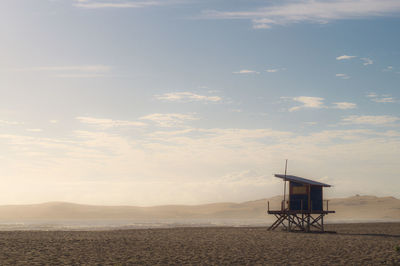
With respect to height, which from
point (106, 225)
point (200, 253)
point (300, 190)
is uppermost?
point (300, 190)

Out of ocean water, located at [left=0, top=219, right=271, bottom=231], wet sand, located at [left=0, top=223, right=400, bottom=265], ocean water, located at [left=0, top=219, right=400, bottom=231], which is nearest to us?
wet sand, located at [left=0, top=223, right=400, bottom=265]

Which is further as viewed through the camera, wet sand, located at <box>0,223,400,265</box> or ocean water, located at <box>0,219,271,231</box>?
ocean water, located at <box>0,219,271,231</box>

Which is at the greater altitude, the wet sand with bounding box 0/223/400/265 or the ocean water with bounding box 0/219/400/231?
the wet sand with bounding box 0/223/400/265

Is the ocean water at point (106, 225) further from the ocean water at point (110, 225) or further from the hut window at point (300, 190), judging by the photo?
the hut window at point (300, 190)

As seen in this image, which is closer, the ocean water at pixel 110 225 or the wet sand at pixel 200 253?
the wet sand at pixel 200 253

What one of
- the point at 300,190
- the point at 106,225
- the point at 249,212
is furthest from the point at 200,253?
the point at 249,212

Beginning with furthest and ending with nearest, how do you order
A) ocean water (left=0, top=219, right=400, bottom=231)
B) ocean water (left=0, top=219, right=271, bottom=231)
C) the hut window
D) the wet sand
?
ocean water (left=0, top=219, right=271, bottom=231), ocean water (left=0, top=219, right=400, bottom=231), the hut window, the wet sand

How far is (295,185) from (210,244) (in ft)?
49.2

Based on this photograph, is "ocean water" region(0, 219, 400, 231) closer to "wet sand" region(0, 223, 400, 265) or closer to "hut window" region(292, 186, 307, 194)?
"hut window" region(292, 186, 307, 194)

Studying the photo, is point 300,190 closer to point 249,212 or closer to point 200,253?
point 200,253

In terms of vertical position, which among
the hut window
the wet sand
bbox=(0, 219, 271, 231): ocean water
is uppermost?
the hut window

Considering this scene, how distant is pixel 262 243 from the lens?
2812 cm

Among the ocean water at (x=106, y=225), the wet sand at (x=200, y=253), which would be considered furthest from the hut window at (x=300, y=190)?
the ocean water at (x=106, y=225)

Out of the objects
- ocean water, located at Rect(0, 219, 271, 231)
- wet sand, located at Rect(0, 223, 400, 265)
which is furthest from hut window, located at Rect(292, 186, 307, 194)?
ocean water, located at Rect(0, 219, 271, 231)
